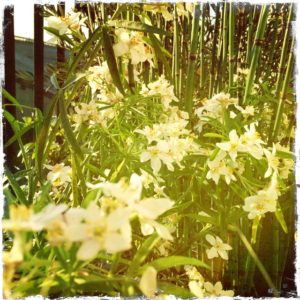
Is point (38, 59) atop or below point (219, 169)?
atop

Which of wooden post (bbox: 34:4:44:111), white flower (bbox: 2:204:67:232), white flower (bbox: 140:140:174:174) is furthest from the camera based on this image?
wooden post (bbox: 34:4:44:111)

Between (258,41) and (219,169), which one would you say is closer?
(219,169)

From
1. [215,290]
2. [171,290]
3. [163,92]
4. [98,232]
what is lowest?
[215,290]

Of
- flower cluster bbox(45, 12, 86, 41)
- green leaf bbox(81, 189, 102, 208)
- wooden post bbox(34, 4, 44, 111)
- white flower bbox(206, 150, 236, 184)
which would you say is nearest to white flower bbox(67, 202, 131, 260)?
green leaf bbox(81, 189, 102, 208)

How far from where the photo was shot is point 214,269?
3.97 feet

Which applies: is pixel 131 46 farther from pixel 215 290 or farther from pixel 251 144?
pixel 215 290

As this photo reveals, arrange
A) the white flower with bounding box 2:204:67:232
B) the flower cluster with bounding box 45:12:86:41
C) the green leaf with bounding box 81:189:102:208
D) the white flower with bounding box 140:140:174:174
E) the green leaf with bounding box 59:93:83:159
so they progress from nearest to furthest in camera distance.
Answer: the white flower with bounding box 2:204:67:232, the green leaf with bounding box 81:189:102:208, the green leaf with bounding box 59:93:83:159, the white flower with bounding box 140:140:174:174, the flower cluster with bounding box 45:12:86:41

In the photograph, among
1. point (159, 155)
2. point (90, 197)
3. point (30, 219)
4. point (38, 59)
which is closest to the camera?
point (30, 219)

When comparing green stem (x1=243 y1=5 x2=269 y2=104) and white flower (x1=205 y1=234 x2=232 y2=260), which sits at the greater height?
green stem (x1=243 y1=5 x2=269 y2=104)

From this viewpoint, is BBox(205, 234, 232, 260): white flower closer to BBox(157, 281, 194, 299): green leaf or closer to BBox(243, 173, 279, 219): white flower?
BBox(243, 173, 279, 219): white flower

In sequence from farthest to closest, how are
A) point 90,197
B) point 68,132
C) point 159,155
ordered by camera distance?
point 159,155, point 68,132, point 90,197

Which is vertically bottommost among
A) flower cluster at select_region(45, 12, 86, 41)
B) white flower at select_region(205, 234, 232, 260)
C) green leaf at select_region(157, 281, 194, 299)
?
white flower at select_region(205, 234, 232, 260)

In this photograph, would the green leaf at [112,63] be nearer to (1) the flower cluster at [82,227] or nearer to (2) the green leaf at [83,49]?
(2) the green leaf at [83,49]

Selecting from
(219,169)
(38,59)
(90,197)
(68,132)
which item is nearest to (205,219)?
(219,169)
